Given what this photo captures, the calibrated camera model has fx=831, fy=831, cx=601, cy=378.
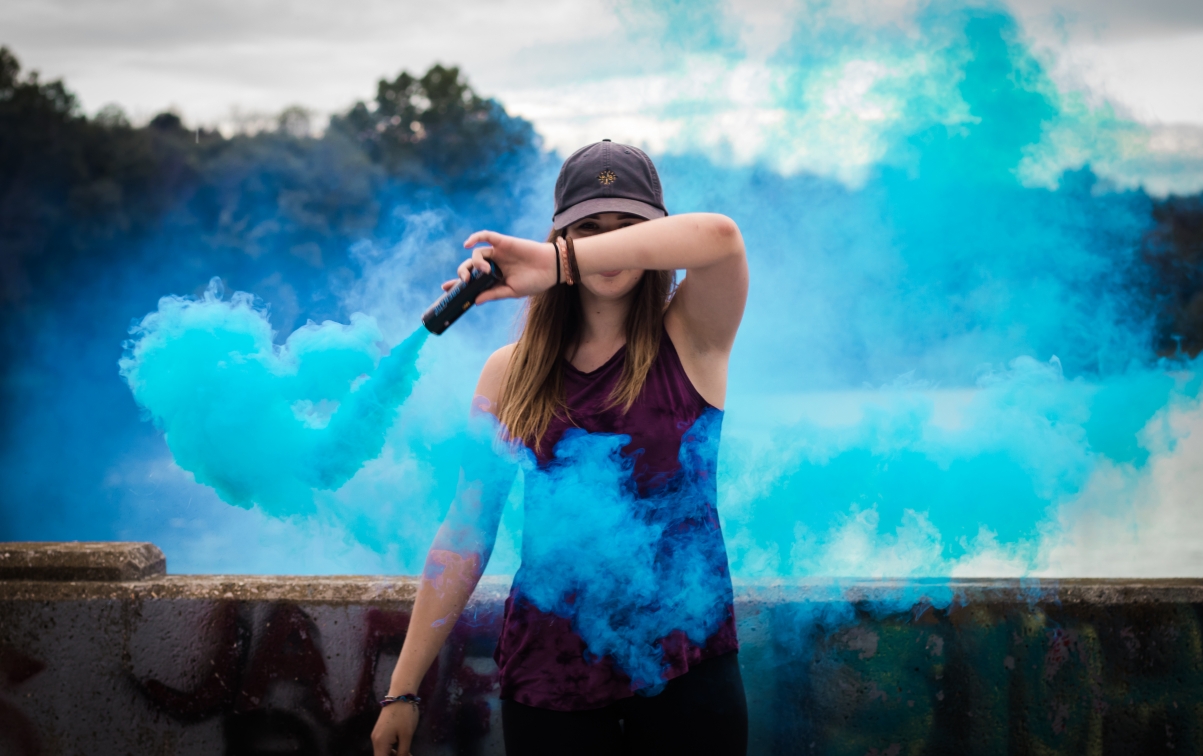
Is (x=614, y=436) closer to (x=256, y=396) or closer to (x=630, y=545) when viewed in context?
(x=630, y=545)

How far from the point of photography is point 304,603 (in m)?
2.81

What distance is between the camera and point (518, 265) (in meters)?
1.62

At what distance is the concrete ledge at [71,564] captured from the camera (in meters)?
2.88

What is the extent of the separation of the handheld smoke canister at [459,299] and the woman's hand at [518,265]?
1cm

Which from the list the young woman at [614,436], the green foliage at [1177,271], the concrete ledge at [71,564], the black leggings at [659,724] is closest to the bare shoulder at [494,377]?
the young woman at [614,436]

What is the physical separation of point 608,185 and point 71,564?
94.6 inches

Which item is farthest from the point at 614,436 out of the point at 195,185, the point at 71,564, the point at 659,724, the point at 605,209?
the point at 195,185

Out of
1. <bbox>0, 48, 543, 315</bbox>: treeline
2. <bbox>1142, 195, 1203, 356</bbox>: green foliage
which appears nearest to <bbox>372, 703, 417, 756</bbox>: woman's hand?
<bbox>1142, 195, 1203, 356</bbox>: green foliage

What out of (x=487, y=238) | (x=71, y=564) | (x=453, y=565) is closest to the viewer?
(x=487, y=238)

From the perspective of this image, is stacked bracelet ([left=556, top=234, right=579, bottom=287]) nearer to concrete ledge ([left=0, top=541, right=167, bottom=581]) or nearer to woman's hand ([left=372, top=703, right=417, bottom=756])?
woman's hand ([left=372, top=703, right=417, bottom=756])

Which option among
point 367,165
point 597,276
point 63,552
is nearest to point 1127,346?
point 597,276

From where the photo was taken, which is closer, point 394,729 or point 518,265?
point 518,265

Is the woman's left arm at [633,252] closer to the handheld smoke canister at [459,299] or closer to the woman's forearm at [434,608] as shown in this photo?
the handheld smoke canister at [459,299]

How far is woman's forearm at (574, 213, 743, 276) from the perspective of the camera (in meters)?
1.62
